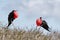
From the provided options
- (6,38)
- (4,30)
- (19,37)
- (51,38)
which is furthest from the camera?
(51,38)

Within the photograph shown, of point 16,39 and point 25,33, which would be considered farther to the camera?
point 25,33

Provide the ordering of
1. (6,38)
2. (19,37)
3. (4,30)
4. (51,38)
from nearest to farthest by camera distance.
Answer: (6,38), (19,37), (4,30), (51,38)

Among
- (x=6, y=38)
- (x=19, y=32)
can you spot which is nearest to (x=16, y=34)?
(x=19, y=32)

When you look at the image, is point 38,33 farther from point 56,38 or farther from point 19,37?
point 19,37

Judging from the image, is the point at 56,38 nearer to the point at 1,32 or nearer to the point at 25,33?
the point at 25,33

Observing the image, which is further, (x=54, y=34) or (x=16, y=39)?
(x=54, y=34)

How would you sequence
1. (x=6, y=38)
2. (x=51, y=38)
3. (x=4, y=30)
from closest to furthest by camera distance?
(x=6, y=38), (x=4, y=30), (x=51, y=38)

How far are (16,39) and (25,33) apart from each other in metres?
1.02

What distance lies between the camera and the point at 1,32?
9.27 metres

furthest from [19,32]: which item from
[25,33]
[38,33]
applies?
[38,33]

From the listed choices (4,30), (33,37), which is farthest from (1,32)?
(33,37)

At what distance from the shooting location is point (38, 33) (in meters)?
10.6

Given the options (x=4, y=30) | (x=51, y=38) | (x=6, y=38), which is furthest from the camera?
(x=51, y=38)

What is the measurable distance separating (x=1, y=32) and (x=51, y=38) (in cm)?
191
